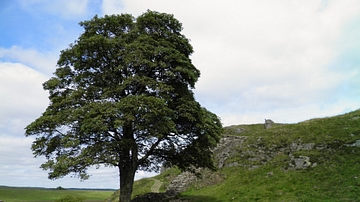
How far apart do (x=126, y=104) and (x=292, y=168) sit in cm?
1866

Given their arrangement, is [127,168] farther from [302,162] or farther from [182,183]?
[302,162]

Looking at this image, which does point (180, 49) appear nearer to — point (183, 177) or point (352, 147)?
point (183, 177)

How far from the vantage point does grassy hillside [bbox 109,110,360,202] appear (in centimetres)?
2116

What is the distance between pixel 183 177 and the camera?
107 ft

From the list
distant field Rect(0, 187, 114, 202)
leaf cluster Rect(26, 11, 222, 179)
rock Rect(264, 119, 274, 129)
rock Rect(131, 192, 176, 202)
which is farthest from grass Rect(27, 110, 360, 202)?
distant field Rect(0, 187, 114, 202)

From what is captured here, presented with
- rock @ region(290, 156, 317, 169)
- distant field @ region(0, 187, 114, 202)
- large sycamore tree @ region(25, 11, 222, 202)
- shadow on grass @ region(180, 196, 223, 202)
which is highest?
large sycamore tree @ region(25, 11, 222, 202)

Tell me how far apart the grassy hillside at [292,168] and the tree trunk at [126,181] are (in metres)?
7.23

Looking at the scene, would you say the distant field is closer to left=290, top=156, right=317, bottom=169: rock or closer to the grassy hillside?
the grassy hillside

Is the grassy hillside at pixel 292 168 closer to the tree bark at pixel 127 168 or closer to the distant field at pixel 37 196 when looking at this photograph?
the tree bark at pixel 127 168

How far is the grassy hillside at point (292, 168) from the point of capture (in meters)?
21.2

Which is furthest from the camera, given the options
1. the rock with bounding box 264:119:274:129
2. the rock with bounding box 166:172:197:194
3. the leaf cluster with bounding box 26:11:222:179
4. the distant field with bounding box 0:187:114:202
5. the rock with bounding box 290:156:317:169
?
the distant field with bounding box 0:187:114:202

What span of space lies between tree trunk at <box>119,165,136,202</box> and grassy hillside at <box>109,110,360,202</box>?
7.23 m

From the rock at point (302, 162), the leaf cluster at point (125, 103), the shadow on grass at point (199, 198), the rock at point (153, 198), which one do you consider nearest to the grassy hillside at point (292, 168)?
the shadow on grass at point (199, 198)

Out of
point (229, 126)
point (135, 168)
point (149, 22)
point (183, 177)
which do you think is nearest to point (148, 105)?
→ point (135, 168)
